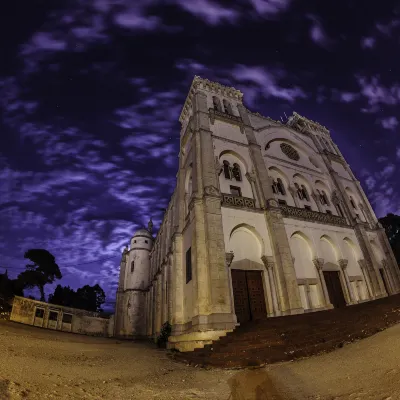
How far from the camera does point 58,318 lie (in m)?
28.3

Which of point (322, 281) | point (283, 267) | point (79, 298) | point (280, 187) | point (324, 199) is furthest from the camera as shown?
point (79, 298)

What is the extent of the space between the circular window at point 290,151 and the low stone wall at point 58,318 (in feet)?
101

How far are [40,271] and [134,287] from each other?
A: 18.3m

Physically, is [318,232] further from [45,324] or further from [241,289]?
[45,324]

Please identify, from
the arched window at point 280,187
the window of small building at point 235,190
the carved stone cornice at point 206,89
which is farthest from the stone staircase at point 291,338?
the carved stone cornice at point 206,89

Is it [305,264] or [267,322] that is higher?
[305,264]

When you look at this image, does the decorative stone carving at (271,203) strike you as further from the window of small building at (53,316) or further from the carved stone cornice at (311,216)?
the window of small building at (53,316)

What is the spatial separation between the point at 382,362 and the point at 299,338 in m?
3.43

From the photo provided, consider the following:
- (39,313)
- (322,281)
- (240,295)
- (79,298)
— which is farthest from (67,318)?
(322,281)

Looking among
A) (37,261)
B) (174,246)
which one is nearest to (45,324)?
(37,261)

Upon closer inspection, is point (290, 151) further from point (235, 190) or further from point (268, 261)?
point (268, 261)

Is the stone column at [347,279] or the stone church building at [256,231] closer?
the stone church building at [256,231]

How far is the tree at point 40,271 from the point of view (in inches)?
1328

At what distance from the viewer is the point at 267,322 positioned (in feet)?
30.4
